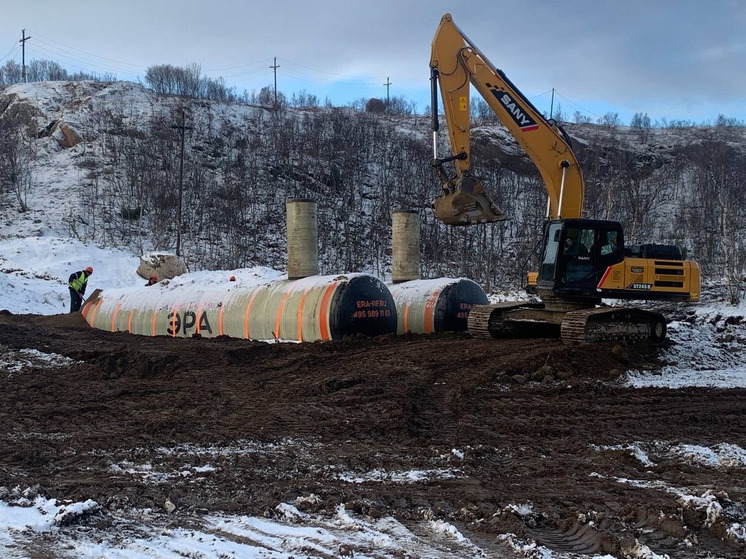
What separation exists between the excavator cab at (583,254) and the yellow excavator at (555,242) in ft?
0.06

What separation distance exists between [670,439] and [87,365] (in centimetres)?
907

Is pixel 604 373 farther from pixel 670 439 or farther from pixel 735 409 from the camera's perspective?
pixel 670 439

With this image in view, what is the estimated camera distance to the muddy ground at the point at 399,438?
16.0 ft

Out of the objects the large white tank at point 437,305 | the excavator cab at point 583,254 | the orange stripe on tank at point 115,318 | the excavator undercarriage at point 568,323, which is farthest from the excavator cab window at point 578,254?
the orange stripe on tank at point 115,318

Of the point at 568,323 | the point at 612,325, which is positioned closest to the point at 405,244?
the point at 568,323

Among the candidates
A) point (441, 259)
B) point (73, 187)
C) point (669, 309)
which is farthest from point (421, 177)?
point (669, 309)

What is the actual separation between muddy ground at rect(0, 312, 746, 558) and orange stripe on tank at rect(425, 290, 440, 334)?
2.79 m

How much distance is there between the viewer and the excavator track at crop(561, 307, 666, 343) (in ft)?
40.9

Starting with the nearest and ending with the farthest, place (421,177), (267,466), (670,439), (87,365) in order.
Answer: (267,466), (670,439), (87,365), (421,177)

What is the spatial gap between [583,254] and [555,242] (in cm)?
56

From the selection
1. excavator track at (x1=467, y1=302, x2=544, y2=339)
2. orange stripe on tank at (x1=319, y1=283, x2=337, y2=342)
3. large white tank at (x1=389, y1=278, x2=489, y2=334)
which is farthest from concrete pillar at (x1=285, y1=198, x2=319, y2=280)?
excavator track at (x1=467, y1=302, x2=544, y2=339)

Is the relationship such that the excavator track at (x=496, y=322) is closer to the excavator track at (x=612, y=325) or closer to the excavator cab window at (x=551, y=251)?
the excavator cab window at (x=551, y=251)

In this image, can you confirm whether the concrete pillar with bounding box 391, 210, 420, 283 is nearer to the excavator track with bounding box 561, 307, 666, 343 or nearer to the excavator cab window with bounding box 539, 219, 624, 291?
the excavator cab window with bounding box 539, 219, 624, 291

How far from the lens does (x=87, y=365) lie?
38.9 ft
